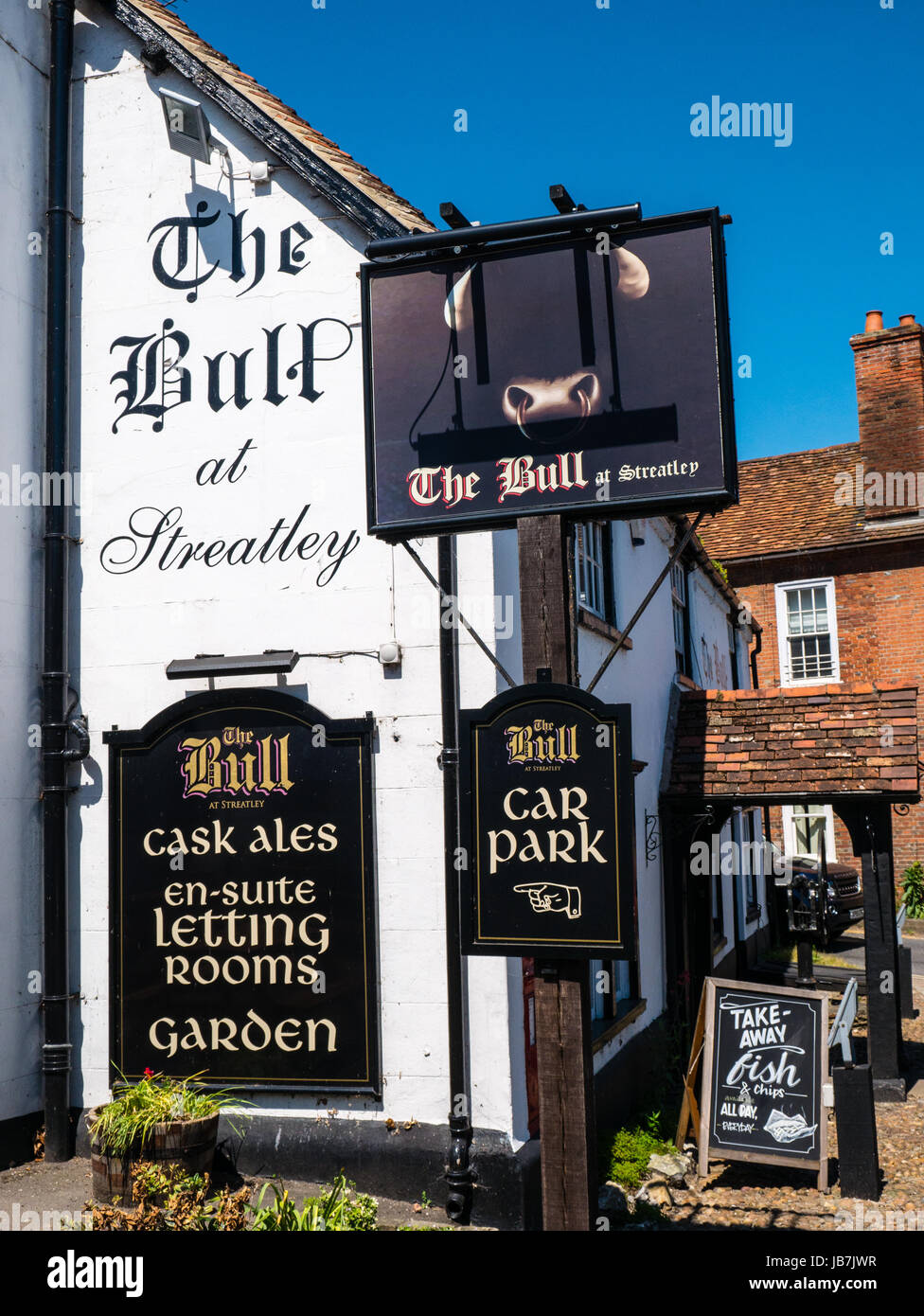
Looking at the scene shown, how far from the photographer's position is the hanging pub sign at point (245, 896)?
7.10 meters

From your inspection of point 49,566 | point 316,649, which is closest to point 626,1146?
point 316,649

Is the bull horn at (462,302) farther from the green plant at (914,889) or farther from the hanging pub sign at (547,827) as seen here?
the green plant at (914,889)

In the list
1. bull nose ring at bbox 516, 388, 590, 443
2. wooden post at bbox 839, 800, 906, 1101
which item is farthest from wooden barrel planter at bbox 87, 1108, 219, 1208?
wooden post at bbox 839, 800, 906, 1101

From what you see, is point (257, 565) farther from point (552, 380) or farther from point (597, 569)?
point (597, 569)

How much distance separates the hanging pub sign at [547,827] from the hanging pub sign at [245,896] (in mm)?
2345

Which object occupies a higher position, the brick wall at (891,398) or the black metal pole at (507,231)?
the brick wall at (891,398)

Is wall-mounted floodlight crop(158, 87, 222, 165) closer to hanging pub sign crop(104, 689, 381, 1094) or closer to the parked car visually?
hanging pub sign crop(104, 689, 381, 1094)

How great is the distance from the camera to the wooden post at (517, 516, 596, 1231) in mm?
4688

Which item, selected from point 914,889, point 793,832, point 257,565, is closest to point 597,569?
point 257,565

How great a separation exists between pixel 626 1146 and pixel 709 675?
8916mm

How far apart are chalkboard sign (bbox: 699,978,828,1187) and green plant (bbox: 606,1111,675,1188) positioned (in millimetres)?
424

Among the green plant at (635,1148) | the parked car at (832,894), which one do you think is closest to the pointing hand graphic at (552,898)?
the green plant at (635,1148)

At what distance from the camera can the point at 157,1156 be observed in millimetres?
6418

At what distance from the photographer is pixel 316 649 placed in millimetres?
7422
